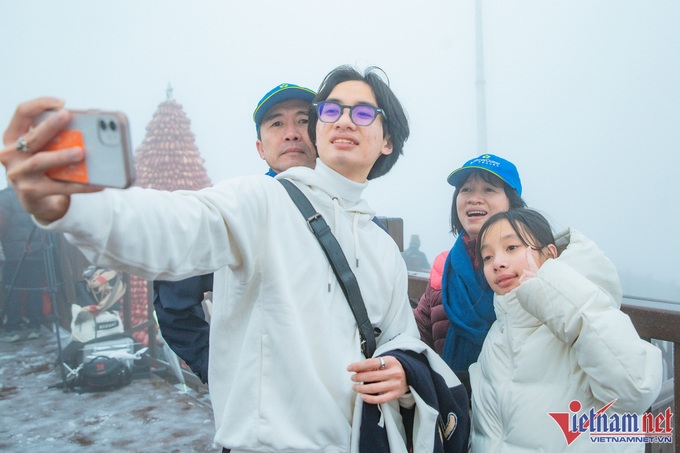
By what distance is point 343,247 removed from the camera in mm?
1177

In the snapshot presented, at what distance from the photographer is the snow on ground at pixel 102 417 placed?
3.33 m

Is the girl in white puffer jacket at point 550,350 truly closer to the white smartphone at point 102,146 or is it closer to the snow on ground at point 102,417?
the white smartphone at point 102,146

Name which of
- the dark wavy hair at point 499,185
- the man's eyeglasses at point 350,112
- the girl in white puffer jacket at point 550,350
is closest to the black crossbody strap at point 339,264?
the man's eyeglasses at point 350,112

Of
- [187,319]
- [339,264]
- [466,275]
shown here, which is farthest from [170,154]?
[339,264]

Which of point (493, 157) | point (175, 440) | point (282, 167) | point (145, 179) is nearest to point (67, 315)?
point (145, 179)

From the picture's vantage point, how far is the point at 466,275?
1.71 metres

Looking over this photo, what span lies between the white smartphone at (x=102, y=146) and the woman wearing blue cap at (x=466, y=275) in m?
1.32

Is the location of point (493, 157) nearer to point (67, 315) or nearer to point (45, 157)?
point (45, 157)

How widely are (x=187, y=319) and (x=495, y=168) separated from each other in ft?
4.20

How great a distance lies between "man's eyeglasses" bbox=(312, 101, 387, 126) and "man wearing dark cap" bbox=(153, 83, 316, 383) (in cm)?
48

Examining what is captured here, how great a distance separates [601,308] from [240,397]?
873 mm

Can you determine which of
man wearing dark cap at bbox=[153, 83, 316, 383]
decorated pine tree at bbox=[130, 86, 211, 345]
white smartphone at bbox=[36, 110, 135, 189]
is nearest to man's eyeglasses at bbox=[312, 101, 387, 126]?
man wearing dark cap at bbox=[153, 83, 316, 383]

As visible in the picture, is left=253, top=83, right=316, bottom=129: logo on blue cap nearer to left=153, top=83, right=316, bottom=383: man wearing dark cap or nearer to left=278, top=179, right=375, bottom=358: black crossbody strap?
left=153, top=83, right=316, bottom=383: man wearing dark cap

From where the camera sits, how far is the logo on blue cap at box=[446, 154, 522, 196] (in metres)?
1.80
